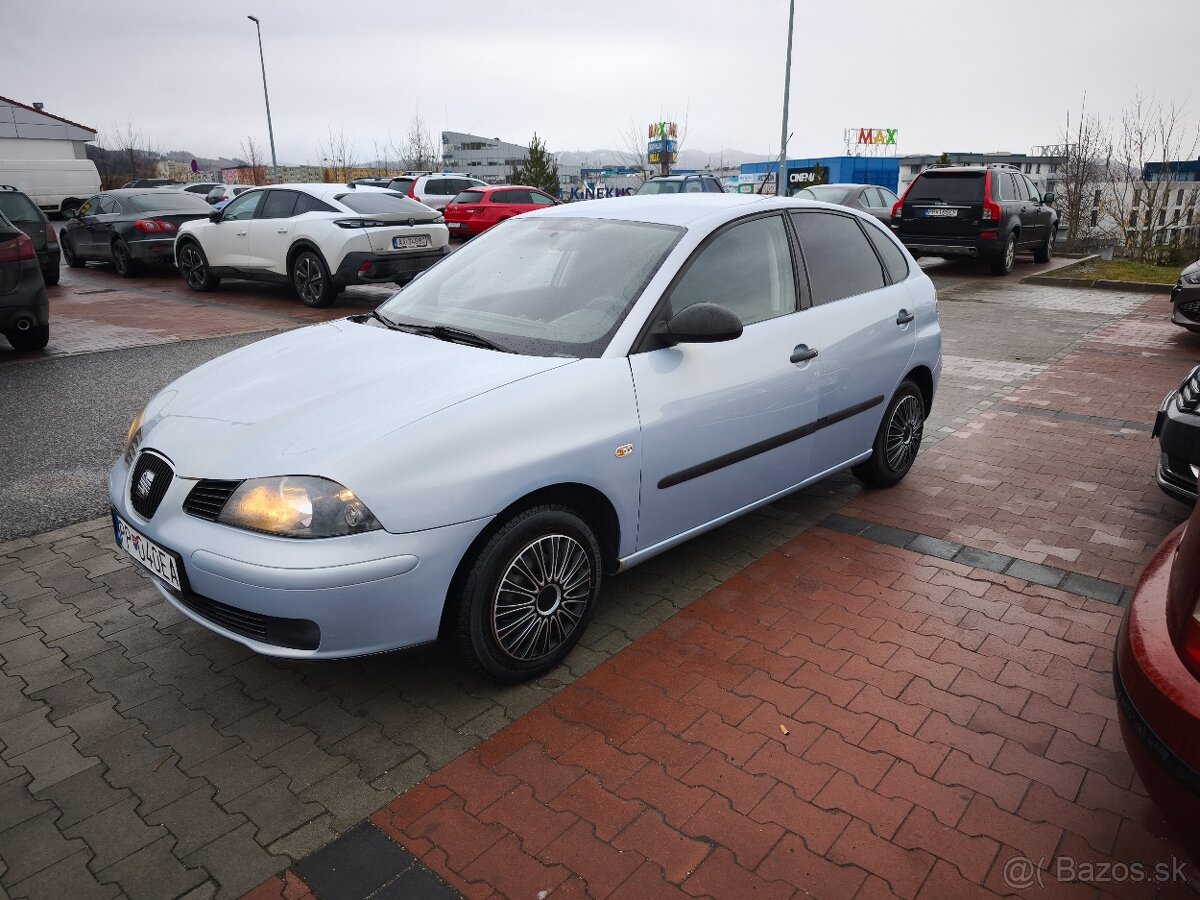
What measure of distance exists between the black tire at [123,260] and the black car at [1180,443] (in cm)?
1543

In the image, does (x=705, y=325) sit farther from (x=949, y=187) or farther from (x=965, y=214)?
(x=949, y=187)

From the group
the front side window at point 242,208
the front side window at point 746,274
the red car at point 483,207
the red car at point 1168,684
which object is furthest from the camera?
the red car at point 483,207

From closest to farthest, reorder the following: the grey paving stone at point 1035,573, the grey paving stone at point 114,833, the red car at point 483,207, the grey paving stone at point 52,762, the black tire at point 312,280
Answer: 1. the grey paving stone at point 114,833
2. the grey paving stone at point 52,762
3. the grey paving stone at point 1035,573
4. the black tire at point 312,280
5. the red car at point 483,207

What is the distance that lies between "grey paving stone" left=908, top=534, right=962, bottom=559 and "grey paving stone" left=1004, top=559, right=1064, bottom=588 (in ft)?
0.91

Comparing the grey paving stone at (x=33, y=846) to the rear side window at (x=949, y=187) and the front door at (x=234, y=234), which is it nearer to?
the front door at (x=234, y=234)

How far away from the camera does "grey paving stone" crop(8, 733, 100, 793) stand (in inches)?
105

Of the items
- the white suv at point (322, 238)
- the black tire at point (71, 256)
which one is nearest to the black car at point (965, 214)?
the white suv at point (322, 238)

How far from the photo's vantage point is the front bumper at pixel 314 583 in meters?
2.61

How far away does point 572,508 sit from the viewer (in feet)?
10.3

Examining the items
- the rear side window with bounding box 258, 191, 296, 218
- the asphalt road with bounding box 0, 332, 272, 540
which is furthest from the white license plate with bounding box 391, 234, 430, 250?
the asphalt road with bounding box 0, 332, 272, 540

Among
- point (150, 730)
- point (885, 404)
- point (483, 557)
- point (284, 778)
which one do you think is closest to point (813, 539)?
point (885, 404)

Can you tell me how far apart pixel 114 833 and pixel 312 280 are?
32.9 feet

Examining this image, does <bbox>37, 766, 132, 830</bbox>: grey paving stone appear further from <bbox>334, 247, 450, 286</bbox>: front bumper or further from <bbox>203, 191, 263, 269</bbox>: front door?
<bbox>203, 191, 263, 269</bbox>: front door

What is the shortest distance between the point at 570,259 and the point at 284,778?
2.36m
